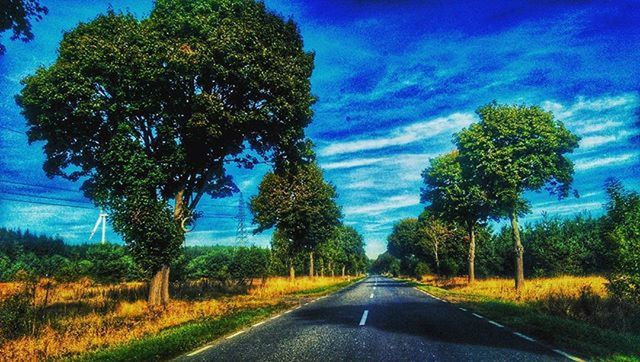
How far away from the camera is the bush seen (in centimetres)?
1129

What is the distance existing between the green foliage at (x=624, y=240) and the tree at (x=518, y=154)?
A: 11613 mm

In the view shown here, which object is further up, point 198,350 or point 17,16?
point 17,16

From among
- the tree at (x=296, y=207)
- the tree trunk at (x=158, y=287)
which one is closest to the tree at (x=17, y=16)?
the tree trunk at (x=158, y=287)

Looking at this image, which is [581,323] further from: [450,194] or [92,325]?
[450,194]

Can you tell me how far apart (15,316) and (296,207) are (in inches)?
1211

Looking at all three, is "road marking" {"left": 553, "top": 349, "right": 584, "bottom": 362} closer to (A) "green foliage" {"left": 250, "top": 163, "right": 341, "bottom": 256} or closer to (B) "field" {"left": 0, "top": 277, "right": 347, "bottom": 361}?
(B) "field" {"left": 0, "top": 277, "right": 347, "bottom": 361}

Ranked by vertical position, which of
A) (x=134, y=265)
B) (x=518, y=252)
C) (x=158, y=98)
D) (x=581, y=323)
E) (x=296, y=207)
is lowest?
(x=581, y=323)

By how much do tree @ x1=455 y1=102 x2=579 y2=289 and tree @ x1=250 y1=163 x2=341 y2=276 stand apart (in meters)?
18.7

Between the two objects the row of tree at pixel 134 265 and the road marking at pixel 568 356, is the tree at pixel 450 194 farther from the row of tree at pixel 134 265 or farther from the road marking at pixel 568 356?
the road marking at pixel 568 356

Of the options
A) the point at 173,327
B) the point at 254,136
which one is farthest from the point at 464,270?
the point at 173,327

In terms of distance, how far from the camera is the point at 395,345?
9.02 m

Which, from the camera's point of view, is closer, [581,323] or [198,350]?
[198,350]

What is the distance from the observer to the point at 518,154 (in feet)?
82.0

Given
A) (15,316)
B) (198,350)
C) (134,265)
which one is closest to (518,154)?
(198,350)
